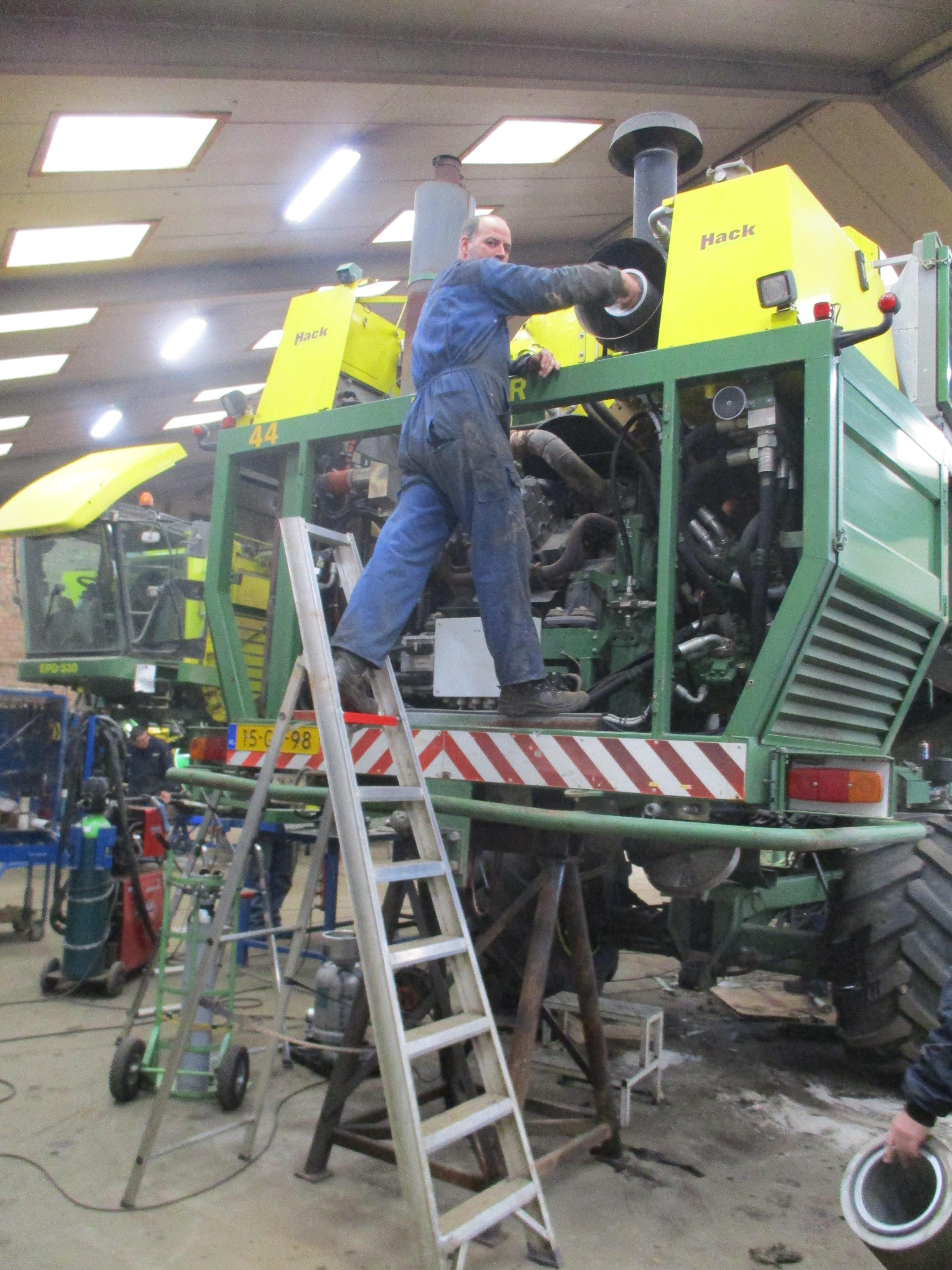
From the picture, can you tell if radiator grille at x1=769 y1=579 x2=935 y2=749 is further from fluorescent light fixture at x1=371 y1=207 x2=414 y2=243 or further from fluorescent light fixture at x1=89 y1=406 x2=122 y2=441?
fluorescent light fixture at x1=89 y1=406 x2=122 y2=441

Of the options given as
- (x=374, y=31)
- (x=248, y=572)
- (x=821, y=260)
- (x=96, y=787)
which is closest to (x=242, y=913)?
(x=96, y=787)

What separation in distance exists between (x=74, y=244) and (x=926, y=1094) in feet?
26.4

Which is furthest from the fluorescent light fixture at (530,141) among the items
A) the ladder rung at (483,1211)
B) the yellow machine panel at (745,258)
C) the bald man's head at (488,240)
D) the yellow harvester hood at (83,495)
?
the ladder rung at (483,1211)

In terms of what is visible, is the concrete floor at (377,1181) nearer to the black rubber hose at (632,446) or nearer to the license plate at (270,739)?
the license plate at (270,739)

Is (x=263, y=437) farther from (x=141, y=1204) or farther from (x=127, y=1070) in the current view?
(x=141, y=1204)

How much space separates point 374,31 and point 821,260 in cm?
431

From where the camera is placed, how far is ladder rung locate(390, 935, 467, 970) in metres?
2.27

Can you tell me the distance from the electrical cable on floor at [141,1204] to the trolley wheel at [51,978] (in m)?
2.09

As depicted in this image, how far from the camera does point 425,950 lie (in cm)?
235

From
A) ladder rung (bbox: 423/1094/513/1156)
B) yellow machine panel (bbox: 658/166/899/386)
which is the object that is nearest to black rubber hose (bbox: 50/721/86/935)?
ladder rung (bbox: 423/1094/513/1156)

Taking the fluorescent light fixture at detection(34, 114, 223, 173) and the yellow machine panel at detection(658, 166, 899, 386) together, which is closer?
the yellow machine panel at detection(658, 166, 899, 386)

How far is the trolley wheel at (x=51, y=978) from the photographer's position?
496 centimetres

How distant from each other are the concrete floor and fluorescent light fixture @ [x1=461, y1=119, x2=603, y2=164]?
664cm

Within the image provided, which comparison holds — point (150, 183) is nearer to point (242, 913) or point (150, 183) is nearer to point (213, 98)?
point (213, 98)
